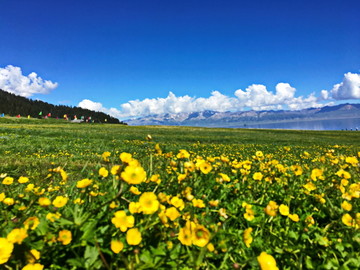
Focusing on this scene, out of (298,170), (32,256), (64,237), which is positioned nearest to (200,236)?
(64,237)

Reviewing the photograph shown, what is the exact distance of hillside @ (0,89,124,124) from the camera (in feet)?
351

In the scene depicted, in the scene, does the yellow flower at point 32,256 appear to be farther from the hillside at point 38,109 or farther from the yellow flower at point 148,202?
the hillside at point 38,109

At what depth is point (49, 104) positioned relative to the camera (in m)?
130

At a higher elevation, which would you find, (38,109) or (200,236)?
(38,109)

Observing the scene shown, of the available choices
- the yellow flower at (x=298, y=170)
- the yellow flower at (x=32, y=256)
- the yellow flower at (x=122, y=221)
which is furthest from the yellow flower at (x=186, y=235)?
the yellow flower at (x=298, y=170)

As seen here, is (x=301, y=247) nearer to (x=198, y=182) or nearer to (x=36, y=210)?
(x=198, y=182)

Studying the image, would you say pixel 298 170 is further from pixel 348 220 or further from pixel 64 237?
pixel 64 237

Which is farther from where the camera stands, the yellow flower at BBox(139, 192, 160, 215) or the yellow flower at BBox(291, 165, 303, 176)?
the yellow flower at BBox(291, 165, 303, 176)

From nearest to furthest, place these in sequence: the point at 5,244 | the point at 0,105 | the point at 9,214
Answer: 1. the point at 5,244
2. the point at 9,214
3. the point at 0,105

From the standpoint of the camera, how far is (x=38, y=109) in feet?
376

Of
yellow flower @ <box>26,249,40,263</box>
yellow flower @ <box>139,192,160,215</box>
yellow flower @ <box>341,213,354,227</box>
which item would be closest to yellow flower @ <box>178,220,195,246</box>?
yellow flower @ <box>139,192,160,215</box>

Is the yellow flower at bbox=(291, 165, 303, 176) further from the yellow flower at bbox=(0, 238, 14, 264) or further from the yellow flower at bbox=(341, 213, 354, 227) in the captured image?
the yellow flower at bbox=(0, 238, 14, 264)

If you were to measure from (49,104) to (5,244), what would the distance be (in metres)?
151

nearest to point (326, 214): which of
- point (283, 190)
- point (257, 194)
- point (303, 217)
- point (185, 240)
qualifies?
point (303, 217)
